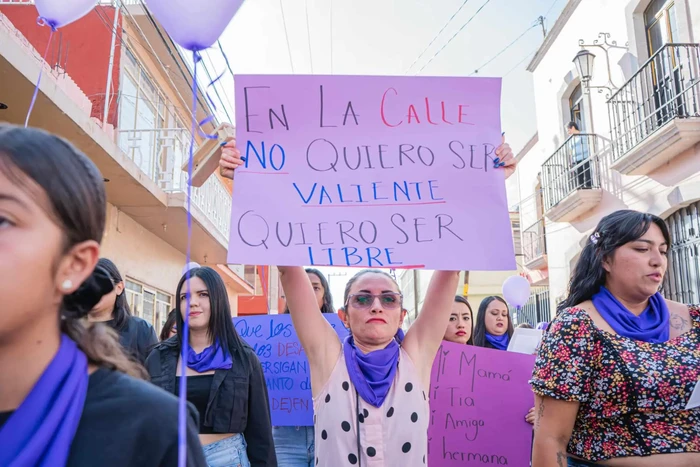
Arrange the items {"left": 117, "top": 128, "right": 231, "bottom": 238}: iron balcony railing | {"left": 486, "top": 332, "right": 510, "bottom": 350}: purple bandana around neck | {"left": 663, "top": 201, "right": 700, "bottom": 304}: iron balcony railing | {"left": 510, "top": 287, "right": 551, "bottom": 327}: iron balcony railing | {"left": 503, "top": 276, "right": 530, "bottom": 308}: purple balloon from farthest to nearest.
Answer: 1. {"left": 510, "top": 287, "right": 551, "bottom": 327}: iron balcony railing
2. {"left": 117, "top": 128, "right": 231, "bottom": 238}: iron balcony railing
3. {"left": 663, "top": 201, "right": 700, "bottom": 304}: iron balcony railing
4. {"left": 503, "top": 276, "right": 530, "bottom": 308}: purple balloon
5. {"left": 486, "top": 332, "right": 510, "bottom": 350}: purple bandana around neck

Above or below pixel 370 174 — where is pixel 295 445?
below

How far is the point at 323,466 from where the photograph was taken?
248cm

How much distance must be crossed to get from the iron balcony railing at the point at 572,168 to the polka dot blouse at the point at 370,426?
1127cm

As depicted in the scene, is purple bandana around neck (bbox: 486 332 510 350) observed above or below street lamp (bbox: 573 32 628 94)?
below

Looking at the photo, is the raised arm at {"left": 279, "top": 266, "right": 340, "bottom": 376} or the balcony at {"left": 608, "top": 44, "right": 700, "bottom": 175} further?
the balcony at {"left": 608, "top": 44, "right": 700, "bottom": 175}

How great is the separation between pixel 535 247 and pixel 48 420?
18.7 meters

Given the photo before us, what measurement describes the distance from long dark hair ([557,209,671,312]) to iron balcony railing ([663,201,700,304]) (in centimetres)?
752

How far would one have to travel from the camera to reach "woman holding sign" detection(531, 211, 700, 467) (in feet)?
7.34

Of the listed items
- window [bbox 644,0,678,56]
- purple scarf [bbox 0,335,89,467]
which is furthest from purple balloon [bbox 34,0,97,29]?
window [bbox 644,0,678,56]

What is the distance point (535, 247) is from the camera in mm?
18719

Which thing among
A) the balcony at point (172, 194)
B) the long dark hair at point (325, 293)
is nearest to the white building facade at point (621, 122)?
the long dark hair at point (325, 293)

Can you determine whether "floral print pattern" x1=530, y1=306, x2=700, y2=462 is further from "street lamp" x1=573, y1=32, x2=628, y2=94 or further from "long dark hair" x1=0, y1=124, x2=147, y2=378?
"street lamp" x1=573, y1=32, x2=628, y2=94

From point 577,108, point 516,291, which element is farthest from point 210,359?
point 577,108

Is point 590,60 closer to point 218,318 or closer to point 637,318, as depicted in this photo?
point 218,318
